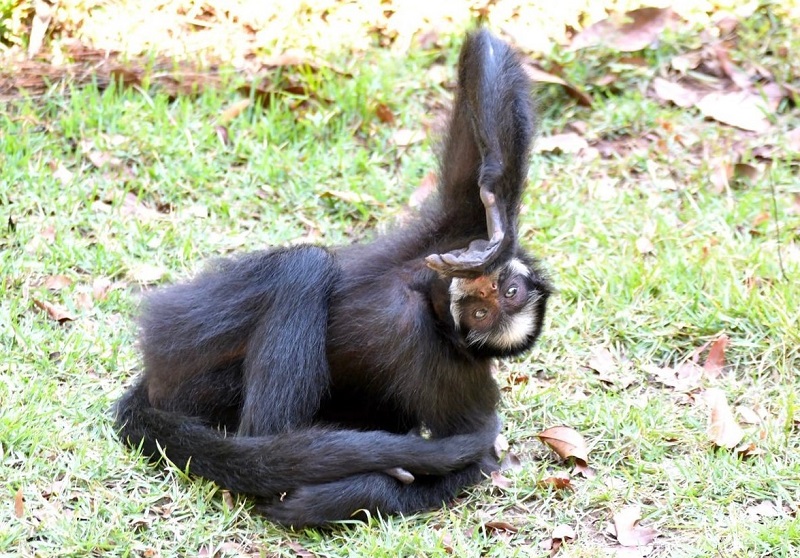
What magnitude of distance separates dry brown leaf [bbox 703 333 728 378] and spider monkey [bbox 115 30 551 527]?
1252 millimetres

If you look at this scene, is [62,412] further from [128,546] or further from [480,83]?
[480,83]

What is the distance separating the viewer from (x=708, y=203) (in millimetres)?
6805

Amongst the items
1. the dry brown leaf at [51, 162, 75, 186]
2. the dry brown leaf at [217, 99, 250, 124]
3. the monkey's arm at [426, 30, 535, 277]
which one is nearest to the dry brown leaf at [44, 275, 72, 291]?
the dry brown leaf at [51, 162, 75, 186]

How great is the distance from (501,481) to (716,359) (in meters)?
1.47

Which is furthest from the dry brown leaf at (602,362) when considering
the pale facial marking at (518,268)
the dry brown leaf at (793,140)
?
the dry brown leaf at (793,140)

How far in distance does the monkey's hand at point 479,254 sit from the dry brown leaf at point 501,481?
101 cm

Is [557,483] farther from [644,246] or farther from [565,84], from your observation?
[565,84]

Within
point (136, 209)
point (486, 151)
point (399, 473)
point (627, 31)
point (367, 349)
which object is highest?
point (486, 151)

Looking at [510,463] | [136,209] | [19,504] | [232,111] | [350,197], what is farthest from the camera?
[232,111]

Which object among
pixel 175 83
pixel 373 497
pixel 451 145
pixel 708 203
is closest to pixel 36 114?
pixel 175 83

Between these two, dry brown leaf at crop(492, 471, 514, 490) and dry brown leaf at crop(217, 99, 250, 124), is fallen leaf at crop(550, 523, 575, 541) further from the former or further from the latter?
dry brown leaf at crop(217, 99, 250, 124)

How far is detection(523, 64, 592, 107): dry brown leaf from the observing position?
7492 millimetres

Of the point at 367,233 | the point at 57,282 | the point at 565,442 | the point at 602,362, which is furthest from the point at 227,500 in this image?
the point at 367,233

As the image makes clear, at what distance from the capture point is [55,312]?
5.69 meters
